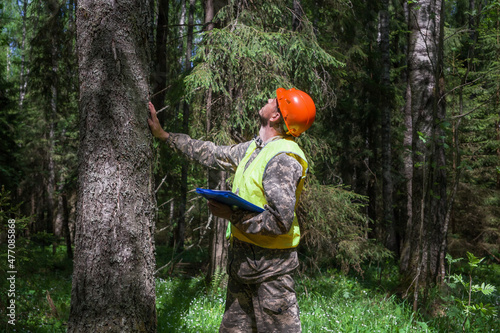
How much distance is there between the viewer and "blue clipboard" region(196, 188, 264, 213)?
238 cm

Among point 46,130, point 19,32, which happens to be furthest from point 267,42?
point 19,32

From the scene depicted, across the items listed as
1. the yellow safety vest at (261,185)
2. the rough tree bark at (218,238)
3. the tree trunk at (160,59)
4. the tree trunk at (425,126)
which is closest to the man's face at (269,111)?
the yellow safety vest at (261,185)

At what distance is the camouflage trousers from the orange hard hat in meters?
0.96

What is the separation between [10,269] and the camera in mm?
4805

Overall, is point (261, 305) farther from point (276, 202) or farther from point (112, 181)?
point (112, 181)

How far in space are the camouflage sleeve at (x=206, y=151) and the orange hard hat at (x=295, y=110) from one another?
0.48 meters

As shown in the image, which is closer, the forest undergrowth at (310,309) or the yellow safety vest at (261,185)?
the yellow safety vest at (261,185)

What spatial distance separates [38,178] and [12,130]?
759 cm

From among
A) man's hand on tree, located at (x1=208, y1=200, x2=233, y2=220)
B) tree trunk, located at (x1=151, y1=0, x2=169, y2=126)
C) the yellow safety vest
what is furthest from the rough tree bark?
man's hand on tree, located at (x1=208, y1=200, x2=233, y2=220)

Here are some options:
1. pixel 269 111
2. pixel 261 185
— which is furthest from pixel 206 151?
pixel 261 185

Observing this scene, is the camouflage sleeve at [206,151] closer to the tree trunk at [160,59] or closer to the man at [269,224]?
the man at [269,224]

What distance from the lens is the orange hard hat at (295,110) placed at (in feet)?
9.34

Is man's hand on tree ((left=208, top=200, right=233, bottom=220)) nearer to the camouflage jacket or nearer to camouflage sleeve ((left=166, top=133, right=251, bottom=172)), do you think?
the camouflage jacket

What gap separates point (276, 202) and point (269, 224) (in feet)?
0.48
